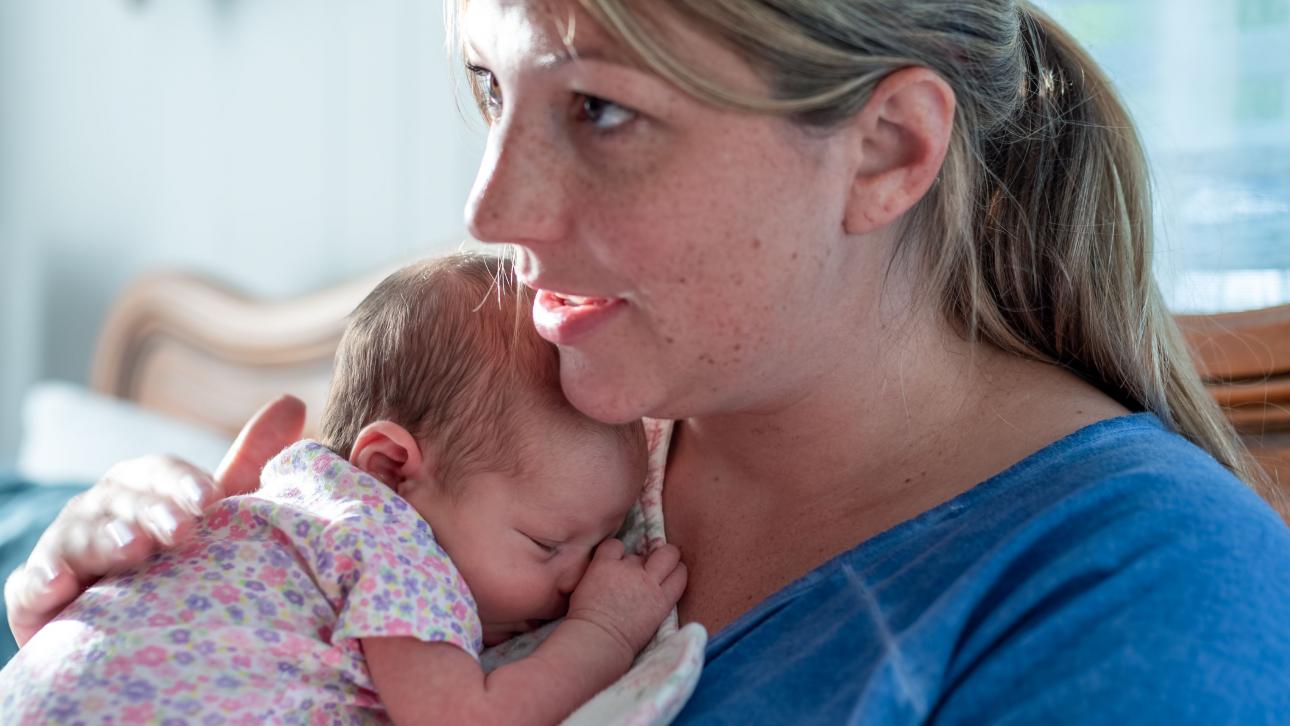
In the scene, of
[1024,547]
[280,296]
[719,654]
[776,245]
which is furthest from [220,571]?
[280,296]

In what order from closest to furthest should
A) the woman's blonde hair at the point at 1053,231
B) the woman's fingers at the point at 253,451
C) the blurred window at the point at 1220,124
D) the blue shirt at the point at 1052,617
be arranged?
the blue shirt at the point at 1052,617 → the woman's blonde hair at the point at 1053,231 → the woman's fingers at the point at 253,451 → the blurred window at the point at 1220,124

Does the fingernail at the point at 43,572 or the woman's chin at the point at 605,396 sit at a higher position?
the woman's chin at the point at 605,396

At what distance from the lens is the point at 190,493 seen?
1.07m

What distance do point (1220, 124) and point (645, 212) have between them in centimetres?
124

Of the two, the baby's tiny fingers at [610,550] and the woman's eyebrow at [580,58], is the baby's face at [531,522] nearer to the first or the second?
the baby's tiny fingers at [610,550]

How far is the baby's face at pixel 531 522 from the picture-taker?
1.13m

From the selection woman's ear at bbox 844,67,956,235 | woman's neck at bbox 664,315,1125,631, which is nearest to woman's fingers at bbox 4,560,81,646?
woman's neck at bbox 664,315,1125,631

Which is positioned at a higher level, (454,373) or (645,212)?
(645,212)

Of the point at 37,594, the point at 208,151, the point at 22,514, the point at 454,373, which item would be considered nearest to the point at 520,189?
the point at 454,373

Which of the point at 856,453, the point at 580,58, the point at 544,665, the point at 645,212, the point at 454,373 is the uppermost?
the point at 580,58

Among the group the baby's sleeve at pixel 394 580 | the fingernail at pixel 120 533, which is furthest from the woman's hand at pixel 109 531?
the baby's sleeve at pixel 394 580

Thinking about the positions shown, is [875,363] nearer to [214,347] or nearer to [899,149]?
[899,149]

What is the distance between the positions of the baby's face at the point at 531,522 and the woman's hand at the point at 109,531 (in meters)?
0.20

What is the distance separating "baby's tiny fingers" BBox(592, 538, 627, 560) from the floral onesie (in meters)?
0.13
